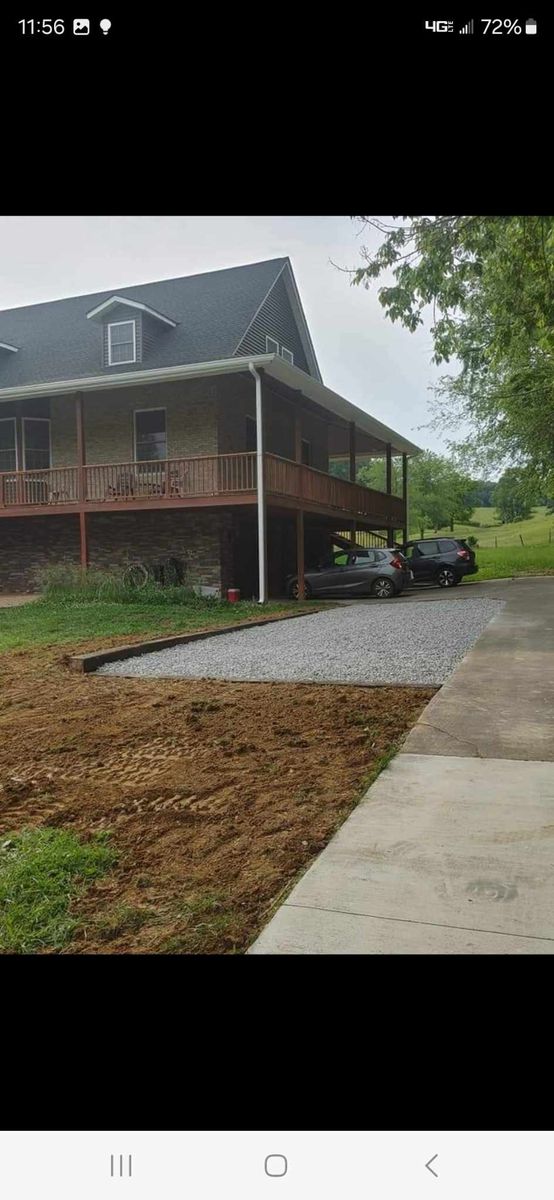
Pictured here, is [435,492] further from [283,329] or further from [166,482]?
[166,482]

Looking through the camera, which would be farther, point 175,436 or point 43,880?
point 175,436

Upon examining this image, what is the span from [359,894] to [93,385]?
14389mm

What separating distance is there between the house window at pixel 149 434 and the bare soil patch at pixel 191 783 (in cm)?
1097

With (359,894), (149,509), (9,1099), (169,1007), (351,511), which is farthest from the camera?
(351,511)

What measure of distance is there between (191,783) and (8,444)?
625 inches

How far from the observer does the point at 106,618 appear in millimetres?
10562

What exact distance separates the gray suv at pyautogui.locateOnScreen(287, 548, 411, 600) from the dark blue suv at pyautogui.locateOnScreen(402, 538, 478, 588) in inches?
114

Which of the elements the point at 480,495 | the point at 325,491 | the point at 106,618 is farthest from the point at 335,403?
the point at 480,495

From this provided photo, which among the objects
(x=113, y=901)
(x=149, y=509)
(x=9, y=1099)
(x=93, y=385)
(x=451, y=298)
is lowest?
(x=113, y=901)

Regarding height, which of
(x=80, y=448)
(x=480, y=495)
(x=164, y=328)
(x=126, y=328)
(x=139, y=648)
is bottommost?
(x=139, y=648)

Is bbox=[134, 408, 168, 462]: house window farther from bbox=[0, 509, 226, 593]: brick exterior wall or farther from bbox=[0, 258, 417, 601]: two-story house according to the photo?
bbox=[0, 509, 226, 593]: brick exterior wall

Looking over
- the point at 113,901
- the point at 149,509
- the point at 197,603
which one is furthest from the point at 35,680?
the point at 149,509

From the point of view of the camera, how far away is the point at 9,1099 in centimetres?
98

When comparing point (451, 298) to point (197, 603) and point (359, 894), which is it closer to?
point (359, 894)
